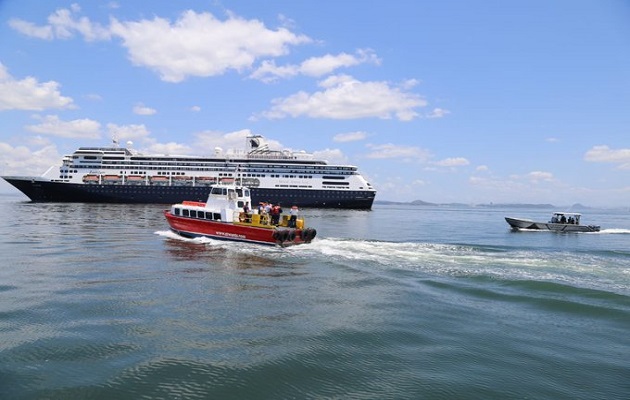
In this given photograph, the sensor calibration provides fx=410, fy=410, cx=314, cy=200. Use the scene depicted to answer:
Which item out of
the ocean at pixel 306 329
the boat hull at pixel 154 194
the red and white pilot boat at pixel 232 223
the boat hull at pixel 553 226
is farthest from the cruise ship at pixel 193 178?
the ocean at pixel 306 329

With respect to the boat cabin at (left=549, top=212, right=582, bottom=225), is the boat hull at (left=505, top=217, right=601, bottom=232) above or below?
below

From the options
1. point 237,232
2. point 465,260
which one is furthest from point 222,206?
point 465,260

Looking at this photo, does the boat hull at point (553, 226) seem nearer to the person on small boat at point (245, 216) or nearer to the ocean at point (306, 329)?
the ocean at point (306, 329)

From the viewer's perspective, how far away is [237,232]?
24.0 meters

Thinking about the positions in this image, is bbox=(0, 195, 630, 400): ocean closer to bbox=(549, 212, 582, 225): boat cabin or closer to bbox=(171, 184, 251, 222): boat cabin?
bbox=(171, 184, 251, 222): boat cabin

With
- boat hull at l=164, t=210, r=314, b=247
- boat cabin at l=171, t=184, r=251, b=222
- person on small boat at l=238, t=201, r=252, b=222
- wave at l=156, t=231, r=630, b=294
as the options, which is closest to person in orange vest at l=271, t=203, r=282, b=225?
person on small boat at l=238, t=201, r=252, b=222

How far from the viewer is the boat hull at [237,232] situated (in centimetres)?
2291

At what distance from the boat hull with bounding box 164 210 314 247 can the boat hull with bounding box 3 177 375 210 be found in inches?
2176

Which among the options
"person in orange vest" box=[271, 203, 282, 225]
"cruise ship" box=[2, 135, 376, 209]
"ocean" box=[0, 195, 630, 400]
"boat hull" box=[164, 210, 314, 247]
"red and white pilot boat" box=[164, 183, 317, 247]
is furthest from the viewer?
"cruise ship" box=[2, 135, 376, 209]

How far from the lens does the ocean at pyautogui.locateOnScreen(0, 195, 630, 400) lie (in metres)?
6.74

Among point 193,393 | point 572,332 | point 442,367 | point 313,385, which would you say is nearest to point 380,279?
point 572,332

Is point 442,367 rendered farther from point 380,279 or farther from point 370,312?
point 380,279

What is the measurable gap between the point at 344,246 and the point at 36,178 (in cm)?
7460

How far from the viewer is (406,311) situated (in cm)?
1112
